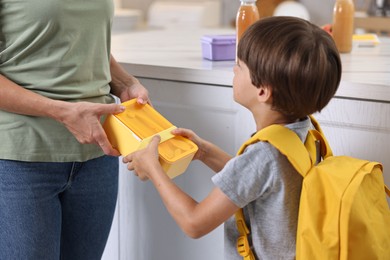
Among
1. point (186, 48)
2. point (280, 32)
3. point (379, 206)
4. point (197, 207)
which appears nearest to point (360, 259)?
point (379, 206)

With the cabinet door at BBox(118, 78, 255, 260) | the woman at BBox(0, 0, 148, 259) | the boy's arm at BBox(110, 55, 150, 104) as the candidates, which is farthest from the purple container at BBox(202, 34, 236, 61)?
the woman at BBox(0, 0, 148, 259)

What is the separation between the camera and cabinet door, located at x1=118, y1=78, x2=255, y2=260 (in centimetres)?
167

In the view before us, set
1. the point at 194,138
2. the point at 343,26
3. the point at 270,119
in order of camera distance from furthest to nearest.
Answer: the point at 343,26 → the point at 194,138 → the point at 270,119

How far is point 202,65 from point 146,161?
58 cm

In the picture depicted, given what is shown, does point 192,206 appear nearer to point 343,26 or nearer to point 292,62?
point 292,62

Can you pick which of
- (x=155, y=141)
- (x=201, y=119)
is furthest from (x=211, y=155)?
(x=201, y=119)

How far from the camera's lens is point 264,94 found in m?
1.16

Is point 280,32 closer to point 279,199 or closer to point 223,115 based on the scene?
point 279,199

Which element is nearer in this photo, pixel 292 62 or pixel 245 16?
pixel 292 62

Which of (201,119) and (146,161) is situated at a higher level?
(146,161)

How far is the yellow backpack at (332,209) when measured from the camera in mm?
1112

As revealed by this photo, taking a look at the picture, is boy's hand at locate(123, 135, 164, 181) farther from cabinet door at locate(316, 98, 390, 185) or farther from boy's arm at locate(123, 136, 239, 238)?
cabinet door at locate(316, 98, 390, 185)

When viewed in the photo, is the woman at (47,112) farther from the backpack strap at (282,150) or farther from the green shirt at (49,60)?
the backpack strap at (282,150)

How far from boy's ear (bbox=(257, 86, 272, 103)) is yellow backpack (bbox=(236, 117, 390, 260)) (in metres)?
0.05
